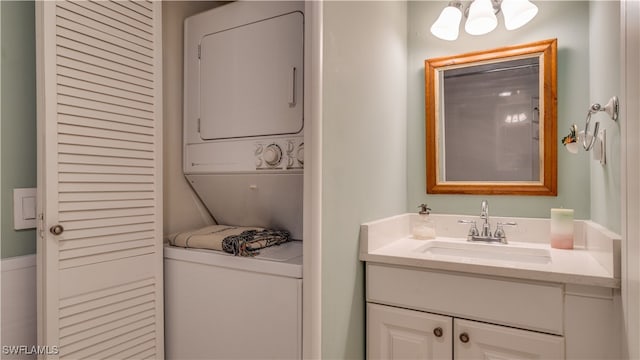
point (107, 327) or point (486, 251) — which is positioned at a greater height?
point (486, 251)

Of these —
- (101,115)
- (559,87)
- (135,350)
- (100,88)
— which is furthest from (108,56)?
(559,87)

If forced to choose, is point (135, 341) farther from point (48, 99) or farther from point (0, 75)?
point (0, 75)

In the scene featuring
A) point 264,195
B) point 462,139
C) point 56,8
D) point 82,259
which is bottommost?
point 82,259

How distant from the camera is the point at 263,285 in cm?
138

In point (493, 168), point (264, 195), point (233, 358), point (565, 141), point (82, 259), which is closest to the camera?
point (82, 259)

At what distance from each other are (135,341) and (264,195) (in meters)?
0.83

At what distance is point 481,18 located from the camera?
1.75 m

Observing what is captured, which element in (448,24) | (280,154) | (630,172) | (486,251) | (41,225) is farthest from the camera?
(448,24)

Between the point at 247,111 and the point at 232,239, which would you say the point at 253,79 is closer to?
the point at 247,111

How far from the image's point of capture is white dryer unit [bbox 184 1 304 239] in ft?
5.07

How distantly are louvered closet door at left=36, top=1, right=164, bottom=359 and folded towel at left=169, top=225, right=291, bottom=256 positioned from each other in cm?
12

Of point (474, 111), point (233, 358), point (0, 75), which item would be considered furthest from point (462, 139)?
point (0, 75)

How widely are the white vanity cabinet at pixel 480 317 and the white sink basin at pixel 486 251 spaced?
25 cm

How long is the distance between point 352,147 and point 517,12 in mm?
1088
